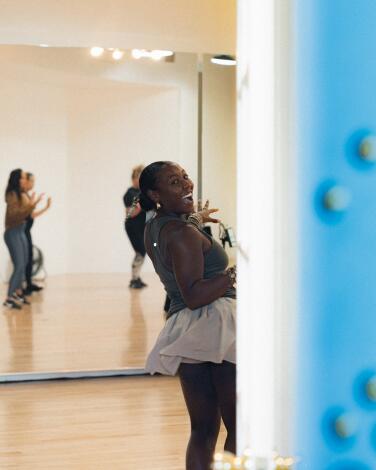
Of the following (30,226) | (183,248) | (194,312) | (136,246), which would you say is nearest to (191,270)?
(183,248)

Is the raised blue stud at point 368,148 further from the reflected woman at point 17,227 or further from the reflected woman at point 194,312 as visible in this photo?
the reflected woman at point 17,227

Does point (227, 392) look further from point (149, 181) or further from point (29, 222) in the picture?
point (29, 222)

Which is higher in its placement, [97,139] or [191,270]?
[97,139]

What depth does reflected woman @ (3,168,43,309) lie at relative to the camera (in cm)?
→ 526

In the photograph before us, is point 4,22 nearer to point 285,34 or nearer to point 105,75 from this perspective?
point 105,75

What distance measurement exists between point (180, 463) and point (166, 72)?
2.74m

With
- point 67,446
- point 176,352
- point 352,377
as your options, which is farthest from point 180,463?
point 352,377

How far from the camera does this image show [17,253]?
5.24 metres

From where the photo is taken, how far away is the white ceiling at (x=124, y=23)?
4820 millimetres

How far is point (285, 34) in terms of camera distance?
1226 mm

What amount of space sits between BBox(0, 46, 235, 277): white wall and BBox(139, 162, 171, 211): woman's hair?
8.87 ft

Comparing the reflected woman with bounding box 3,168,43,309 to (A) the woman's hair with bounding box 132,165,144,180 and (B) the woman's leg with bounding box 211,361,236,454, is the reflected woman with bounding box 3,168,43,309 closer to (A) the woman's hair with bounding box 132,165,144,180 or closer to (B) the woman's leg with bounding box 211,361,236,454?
(A) the woman's hair with bounding box 132,165,144,180

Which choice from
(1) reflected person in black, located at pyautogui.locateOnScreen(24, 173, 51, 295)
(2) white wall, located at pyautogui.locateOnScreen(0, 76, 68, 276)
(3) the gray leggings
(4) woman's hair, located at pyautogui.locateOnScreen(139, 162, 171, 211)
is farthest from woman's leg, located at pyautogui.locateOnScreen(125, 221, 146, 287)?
(4) woman's hair, located at pyautogui.locateOnScreen(139, 162, 171, 211)

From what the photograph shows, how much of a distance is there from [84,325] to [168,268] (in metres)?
3.12
